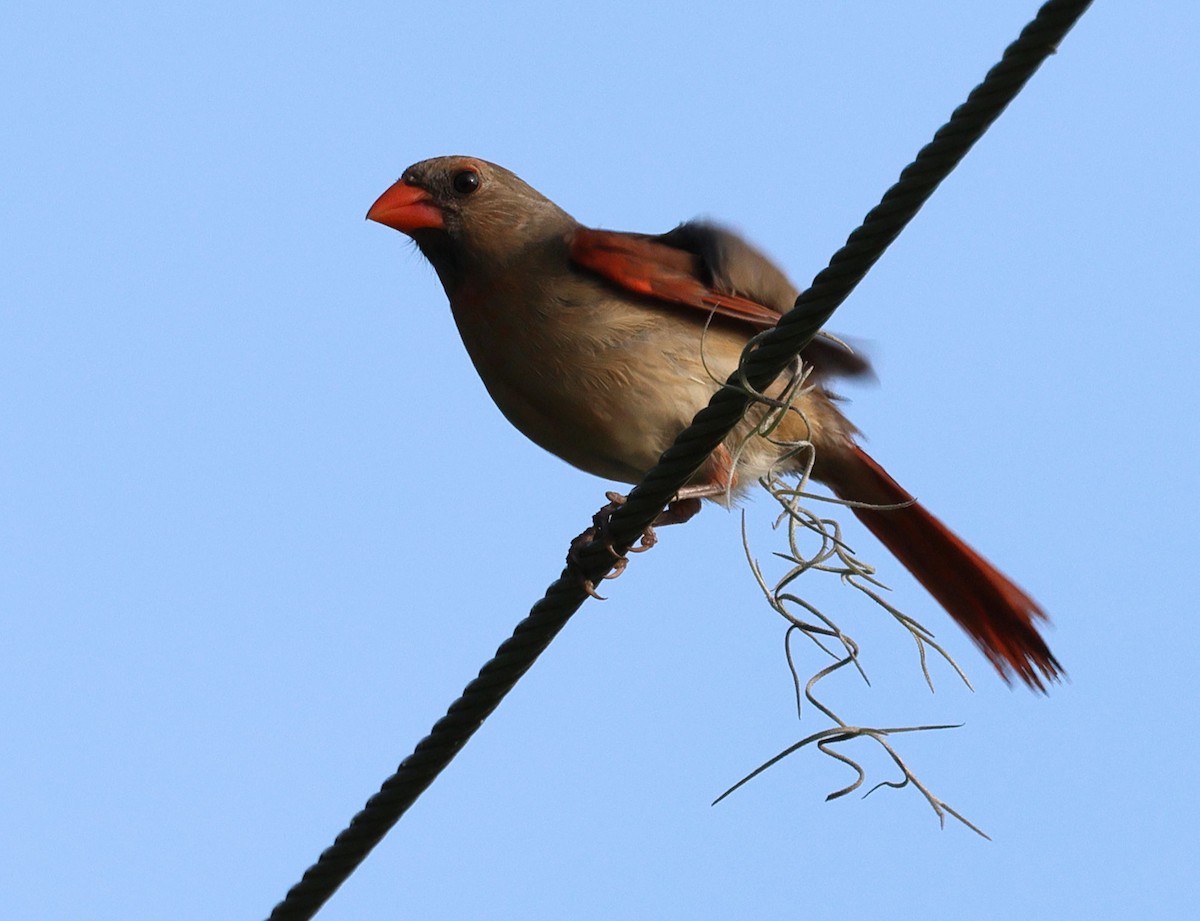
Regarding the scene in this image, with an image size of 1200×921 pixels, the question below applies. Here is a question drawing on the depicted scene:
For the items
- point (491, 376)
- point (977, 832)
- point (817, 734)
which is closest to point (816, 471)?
point (491, 376)

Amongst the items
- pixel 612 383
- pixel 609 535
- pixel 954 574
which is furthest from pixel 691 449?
pixel 954 574

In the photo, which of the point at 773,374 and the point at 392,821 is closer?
the point at 773,374

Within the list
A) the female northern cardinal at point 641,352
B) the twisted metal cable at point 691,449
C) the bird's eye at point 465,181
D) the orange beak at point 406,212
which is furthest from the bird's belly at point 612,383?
the twisted metal cable at point 691,449

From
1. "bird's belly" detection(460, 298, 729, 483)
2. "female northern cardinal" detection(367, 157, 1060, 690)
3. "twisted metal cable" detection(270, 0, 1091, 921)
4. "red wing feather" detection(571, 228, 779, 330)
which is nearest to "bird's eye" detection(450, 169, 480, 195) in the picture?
"female northern cardinal" detection(367, 157, 1060, 690)

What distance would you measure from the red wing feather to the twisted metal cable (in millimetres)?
1275

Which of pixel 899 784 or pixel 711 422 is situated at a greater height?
pixel 711 422

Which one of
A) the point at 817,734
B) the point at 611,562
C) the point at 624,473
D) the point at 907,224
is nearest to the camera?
the point at 907,224

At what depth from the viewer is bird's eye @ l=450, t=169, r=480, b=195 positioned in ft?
17.4

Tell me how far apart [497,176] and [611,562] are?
228 cm

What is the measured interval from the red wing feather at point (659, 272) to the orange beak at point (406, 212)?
0.64 metres

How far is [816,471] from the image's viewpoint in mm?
5152

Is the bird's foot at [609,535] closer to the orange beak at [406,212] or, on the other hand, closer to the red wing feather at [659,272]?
the red wing feather at [659,272]

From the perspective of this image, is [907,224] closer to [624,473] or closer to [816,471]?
[624,473]

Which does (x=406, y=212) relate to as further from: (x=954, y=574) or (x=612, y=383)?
(x=954, y=574)
